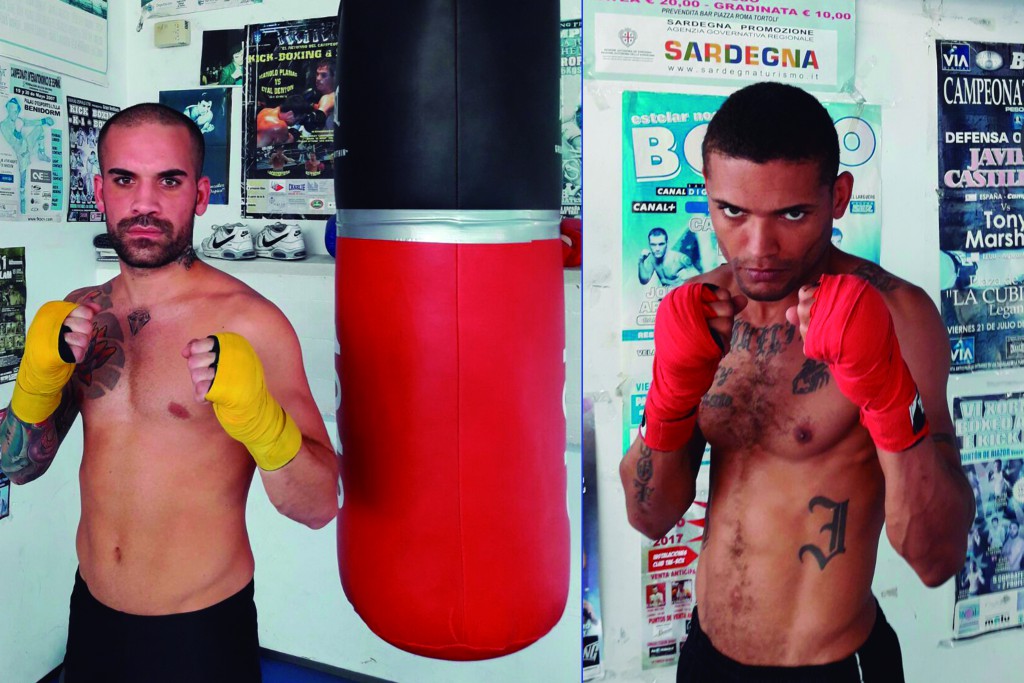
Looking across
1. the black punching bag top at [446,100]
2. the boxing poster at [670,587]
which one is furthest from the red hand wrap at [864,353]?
the black punching bag top at [446,100]

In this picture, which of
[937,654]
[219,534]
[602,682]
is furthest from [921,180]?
[219,534]

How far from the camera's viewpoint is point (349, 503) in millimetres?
1367

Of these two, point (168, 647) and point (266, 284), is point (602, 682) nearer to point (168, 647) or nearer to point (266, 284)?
point (168, 647)

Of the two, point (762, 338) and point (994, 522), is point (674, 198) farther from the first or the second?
point (994, 522)

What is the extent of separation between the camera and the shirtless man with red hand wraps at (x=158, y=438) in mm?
1447

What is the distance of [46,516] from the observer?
2.39 metres

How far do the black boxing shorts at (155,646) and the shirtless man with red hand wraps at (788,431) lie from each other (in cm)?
83

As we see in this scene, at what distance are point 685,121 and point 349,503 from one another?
0.82 m

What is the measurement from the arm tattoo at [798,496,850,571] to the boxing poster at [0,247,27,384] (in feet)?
6.07

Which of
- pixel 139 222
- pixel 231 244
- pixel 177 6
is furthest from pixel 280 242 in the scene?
pixel 139 222

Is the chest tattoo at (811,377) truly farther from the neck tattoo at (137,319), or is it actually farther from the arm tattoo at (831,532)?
the neck tattoo at (137,319)

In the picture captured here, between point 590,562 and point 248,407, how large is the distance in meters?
0.62

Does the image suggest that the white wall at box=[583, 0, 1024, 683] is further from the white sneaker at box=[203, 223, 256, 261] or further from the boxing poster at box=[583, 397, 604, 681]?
the white sneaker at box=[203, 223, 256, 261]

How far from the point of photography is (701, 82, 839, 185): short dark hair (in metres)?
1.20
